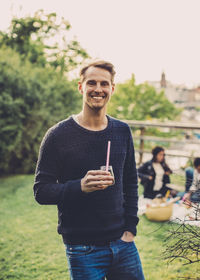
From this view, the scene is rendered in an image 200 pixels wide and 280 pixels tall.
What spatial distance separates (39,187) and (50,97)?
683 centimetres

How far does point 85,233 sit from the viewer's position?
151 cm

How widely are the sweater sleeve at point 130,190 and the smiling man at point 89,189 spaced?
71 mm

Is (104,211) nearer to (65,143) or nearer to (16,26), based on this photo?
(65,143)

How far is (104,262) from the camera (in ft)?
5.00

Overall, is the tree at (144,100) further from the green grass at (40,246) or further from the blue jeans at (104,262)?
the blue jeans at (104,262)

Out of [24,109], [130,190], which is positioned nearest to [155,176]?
[130,190]

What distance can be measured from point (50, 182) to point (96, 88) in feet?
1.90

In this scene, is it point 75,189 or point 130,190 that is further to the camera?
point 130,190

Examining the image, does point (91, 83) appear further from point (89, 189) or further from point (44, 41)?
point (44, 41)

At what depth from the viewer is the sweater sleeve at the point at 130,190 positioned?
1738 mm

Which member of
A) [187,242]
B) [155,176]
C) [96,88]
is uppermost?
[96,88]

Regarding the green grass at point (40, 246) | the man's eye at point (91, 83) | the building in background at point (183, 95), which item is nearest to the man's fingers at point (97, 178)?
the man's eye at point (91, 83)

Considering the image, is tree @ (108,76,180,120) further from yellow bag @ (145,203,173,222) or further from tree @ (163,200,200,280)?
tree @ (163,200,200,280)

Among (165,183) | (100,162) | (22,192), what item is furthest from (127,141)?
(22,192)
